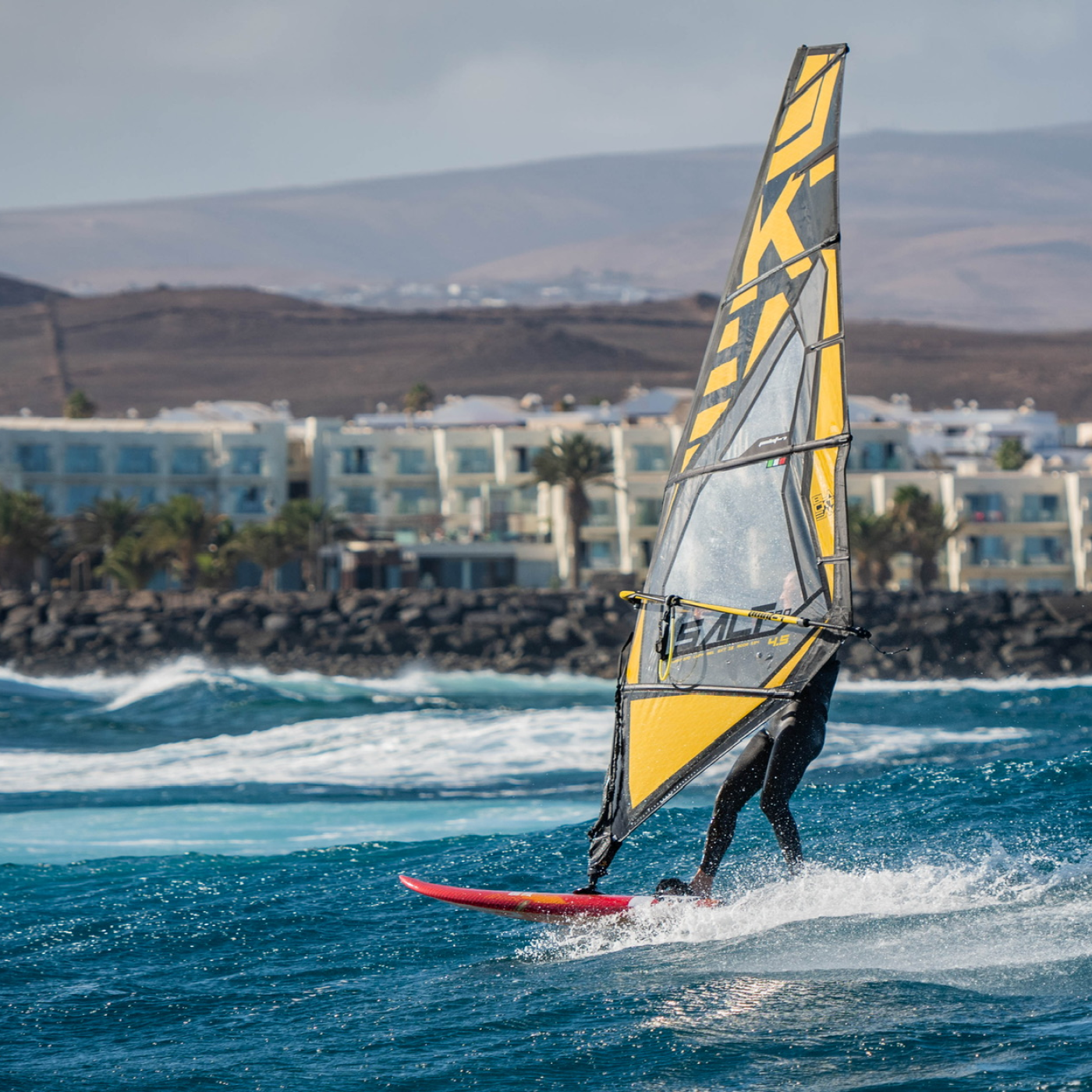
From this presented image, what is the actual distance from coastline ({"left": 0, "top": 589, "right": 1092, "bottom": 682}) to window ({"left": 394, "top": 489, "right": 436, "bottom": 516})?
658 inches

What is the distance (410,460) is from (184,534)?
1655 cm

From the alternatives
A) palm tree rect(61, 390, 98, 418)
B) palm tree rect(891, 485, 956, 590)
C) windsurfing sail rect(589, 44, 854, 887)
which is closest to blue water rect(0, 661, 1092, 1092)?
windsurfing sail rect(589, 44, 854, 887)

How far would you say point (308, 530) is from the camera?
70.7 meters

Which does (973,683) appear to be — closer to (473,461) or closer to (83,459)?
(473,461)

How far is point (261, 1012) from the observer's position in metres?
8.62

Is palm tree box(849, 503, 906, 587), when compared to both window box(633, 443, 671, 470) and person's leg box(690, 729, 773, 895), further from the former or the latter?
person's leg box(690, 729, 773, 895)

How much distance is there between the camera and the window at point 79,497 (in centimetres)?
7712

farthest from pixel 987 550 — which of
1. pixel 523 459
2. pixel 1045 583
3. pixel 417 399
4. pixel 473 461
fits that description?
pixel 417 399

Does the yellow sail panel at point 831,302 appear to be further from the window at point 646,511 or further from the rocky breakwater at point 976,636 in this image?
the window at point 646,511

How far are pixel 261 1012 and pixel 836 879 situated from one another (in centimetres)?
365

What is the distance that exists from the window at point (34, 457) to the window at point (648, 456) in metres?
28.4

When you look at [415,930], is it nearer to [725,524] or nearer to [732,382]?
[725,524]

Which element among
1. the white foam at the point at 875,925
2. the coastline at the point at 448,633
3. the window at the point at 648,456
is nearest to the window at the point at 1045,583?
the coastline at the point at 448,633

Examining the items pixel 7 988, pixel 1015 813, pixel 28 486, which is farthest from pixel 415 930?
pixel 28 486
